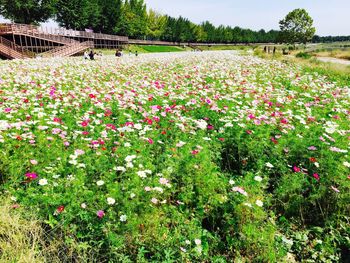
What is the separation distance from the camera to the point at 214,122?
20.7ft

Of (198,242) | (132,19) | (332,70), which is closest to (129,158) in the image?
(198,242)

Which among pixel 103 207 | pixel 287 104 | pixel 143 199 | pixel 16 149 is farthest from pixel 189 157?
pixel 287 104

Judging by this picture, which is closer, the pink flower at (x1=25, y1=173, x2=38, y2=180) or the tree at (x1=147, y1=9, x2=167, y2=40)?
the pink flower at (x1=25, y1=173, x2=38, y2=180)

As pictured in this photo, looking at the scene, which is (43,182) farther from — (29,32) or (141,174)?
(29,32)

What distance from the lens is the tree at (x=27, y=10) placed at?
5069 centimetres

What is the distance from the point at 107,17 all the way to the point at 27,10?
19946 mm

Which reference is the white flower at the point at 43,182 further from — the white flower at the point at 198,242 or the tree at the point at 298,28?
the tree at the point at 298,28

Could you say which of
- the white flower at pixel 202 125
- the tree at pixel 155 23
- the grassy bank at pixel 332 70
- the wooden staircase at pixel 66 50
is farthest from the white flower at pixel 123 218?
the tree at pixel 155 23

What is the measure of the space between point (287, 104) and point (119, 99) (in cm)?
451

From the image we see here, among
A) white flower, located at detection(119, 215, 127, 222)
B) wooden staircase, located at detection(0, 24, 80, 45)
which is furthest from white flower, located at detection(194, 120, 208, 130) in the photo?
wooden staircase, located at detection(0, 24, 80, 45)

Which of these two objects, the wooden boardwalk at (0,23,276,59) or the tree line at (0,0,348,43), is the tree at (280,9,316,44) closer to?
the tree line at (0,0,348,43)

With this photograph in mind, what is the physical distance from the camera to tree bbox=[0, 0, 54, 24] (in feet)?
166

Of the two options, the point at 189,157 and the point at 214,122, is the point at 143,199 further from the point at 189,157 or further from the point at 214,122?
the point at 214,122

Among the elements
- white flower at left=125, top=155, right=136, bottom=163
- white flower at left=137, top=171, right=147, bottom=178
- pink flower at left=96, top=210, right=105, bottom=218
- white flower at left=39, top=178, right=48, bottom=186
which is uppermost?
white flower at left=125, top=155, right=136, bottom=163
